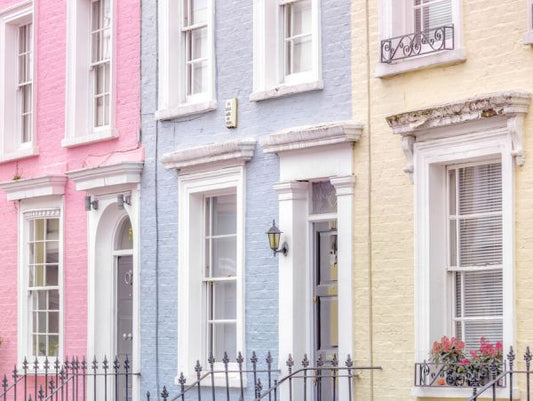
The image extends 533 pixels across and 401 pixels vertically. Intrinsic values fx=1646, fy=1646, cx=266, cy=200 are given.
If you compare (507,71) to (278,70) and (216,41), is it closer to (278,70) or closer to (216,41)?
(278,70)

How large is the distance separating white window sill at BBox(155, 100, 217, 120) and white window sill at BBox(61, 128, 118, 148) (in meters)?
1.06

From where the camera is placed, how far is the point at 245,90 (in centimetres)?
1855

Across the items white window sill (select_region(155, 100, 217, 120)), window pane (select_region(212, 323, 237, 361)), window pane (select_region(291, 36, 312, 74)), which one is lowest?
window pane (select_region(212, 323, 237, 361))

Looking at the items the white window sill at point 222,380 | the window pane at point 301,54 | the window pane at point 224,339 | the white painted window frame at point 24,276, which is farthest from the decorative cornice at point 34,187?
the window pane at point 301,54

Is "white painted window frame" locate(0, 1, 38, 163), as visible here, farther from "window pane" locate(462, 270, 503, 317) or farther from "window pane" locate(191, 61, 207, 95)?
"window pane" locate(462, 270, 503, 317)

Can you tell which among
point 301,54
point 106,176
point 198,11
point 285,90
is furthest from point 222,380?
point 198,11

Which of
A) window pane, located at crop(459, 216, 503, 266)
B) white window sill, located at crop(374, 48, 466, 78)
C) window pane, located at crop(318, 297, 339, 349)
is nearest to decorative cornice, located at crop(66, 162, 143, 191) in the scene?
window pane, located at crop(318, 297, 339, 349)

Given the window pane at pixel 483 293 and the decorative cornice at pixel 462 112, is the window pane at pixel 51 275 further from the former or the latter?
the window pane at pixel 483 293

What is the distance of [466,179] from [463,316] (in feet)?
4.28

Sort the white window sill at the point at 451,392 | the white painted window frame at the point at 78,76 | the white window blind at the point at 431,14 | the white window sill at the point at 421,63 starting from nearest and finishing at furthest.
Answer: the white window sill at the point at 451,392 < the white window sill at the point at 421,63 < the white window blind at the point at 431,14 < the white painted window frame at the point at 78,76

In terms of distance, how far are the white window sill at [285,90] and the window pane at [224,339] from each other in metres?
2.69

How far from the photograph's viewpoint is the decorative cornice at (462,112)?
14.7m

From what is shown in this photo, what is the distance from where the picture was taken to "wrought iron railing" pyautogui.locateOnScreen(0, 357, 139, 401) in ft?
65.6

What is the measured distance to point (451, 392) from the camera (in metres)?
15.3
